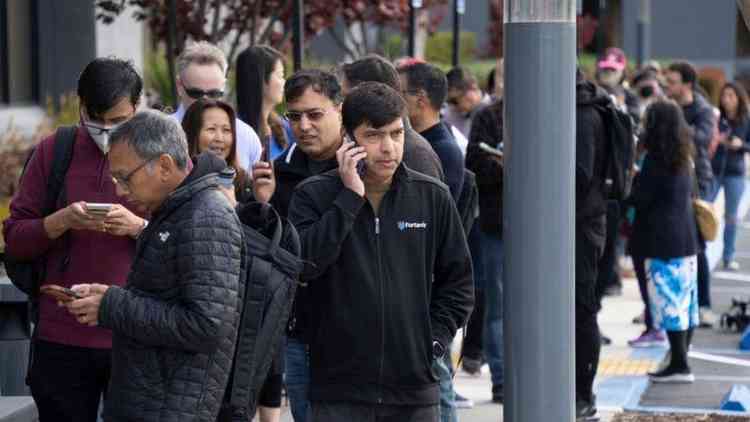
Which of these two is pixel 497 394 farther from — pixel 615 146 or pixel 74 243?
pixel 74 243

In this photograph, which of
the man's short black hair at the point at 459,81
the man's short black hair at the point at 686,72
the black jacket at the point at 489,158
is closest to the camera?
the black jacket at the point at 489,158

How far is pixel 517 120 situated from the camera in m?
4.41

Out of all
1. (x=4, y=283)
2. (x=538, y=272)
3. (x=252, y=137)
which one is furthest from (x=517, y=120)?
(x=4, y=283)

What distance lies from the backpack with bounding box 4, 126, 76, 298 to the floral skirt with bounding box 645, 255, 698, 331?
528 cm

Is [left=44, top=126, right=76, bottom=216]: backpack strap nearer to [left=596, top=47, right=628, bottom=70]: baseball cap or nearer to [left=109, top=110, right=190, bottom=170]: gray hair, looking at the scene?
[left=109, top=110, right=190, bottom=170]: gray hair

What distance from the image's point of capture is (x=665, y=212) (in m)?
9.72

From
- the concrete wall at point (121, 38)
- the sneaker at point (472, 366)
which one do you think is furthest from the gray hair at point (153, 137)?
the concrete wall at point (121, 38)

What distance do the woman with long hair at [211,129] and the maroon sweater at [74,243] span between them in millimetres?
861

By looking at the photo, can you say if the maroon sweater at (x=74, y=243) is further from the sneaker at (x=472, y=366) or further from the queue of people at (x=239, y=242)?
the sneaker at (x=472, y=366)

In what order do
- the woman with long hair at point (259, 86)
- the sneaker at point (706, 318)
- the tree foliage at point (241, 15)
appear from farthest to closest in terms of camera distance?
1. the sneaker at point (706, 318)
2. the tree foliage at point (241, 15)
3. the woman with long hair at point (259, 86)

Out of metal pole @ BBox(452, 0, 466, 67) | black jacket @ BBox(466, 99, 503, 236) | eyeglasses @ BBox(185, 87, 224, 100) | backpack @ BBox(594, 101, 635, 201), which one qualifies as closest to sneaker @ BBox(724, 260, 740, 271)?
metal pole @ BBox(452, 0, 466, 67)

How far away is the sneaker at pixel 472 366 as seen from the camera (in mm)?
9758

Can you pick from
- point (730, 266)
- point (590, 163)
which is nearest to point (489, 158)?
point (590, 163)

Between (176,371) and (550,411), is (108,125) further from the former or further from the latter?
(550,411)
